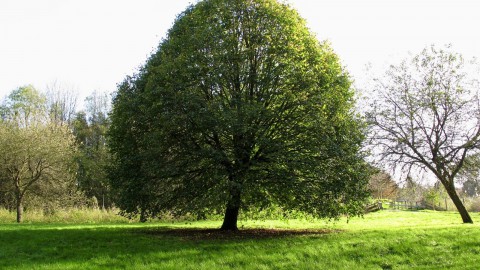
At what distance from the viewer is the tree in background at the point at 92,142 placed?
135ft

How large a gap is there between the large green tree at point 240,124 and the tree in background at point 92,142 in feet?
86.8

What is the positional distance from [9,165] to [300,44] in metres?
24.6

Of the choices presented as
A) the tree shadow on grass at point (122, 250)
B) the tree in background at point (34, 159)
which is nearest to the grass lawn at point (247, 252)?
the tree shadow on grass at point (122, 250)

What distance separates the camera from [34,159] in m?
28.7

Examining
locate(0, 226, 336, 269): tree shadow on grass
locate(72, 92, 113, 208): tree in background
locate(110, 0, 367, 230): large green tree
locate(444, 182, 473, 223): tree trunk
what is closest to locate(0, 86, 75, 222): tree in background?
locate(72, 92, 113, 208): tree in background

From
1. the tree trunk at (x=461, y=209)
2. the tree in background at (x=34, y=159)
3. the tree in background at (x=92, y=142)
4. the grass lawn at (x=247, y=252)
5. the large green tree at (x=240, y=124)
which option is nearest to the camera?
the grass lawn at (x=247, y=252)

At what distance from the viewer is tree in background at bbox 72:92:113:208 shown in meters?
41.0

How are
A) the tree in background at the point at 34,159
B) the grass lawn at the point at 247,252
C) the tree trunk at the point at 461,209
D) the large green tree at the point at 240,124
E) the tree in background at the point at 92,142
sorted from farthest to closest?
Result: 1. the tree in background at the point at 92,142
2. the tree in background at the point at 34,159
3. the tree trunk at the point at 461,209
4. the large green tree at the point at 240,124
5. the grass lawn at the point at 247,252

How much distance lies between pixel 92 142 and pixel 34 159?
86.1ft

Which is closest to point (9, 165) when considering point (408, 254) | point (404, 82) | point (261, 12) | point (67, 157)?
point (67, 157)

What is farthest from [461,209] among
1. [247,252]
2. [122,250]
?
[122,250]

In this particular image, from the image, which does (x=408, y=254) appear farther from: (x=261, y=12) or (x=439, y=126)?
(x=439, y=126)

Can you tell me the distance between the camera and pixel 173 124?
13969mm

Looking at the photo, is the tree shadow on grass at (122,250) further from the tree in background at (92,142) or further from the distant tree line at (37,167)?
the tree in background at (92,142)
